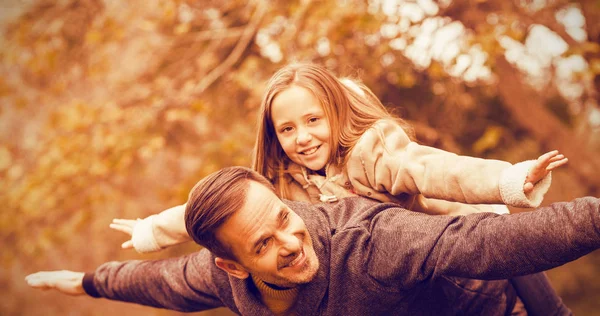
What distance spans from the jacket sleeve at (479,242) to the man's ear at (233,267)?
39cm

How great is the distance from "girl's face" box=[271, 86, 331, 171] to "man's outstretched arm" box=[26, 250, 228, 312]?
0.52 m

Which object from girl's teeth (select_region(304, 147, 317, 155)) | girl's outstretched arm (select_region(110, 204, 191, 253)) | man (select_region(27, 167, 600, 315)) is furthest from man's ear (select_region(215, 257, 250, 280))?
girl's teeth (select_region(304, 147, 317, 155))

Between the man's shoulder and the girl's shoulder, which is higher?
the girl's shoulder

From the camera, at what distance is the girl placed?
1.64m

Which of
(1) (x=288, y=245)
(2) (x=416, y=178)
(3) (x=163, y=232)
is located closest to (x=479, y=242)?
(2) (x=416, y=178)

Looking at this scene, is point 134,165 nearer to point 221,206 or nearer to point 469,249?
point 221,206

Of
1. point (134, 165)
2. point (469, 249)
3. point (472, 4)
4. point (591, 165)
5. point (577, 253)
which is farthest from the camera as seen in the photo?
point (134, 165)

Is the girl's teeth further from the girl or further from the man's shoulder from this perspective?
the man's shoulder

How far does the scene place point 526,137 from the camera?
4.12 m

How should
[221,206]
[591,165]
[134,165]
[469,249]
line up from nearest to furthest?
[469,249] < [221,206] < [591,165] < [134,165]

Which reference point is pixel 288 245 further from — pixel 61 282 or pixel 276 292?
pixel 61 282

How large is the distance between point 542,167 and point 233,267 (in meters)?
0.93

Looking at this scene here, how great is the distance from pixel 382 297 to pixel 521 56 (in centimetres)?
240

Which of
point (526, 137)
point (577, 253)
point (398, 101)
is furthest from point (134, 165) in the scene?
point (577, 253)
